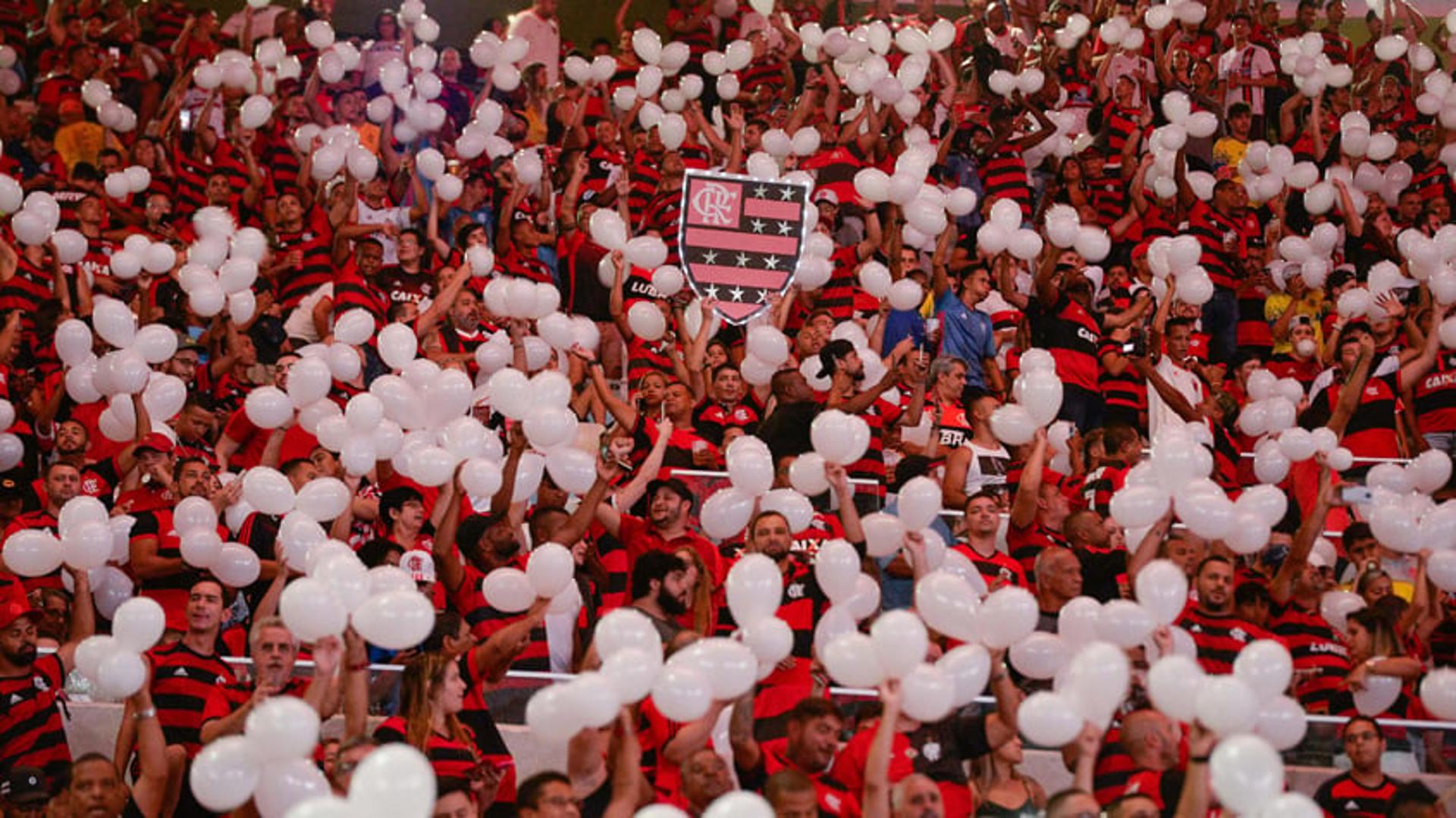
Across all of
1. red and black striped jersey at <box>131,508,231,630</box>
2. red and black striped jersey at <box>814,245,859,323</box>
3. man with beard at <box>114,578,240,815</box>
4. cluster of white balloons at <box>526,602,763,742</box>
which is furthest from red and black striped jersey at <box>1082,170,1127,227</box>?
cluster of white balloons at <box>526,602,763,742</box>

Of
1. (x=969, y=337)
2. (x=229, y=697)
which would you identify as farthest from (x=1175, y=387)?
(x=229, y=697)

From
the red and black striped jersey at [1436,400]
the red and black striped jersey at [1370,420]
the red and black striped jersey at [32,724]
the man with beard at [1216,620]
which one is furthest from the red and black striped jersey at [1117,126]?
the red and black striped jersey at [32,724]

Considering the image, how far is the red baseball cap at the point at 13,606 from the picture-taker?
627cm

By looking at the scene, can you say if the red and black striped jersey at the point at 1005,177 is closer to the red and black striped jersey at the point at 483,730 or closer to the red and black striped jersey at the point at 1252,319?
the red and black striped jersey at the point at 1252,319

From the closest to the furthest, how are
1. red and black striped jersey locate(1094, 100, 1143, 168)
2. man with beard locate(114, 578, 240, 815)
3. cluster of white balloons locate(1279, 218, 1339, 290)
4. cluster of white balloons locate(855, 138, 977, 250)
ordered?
man with beard locate(114, 578, 240, 815)
cluster of white balloons locate(855, 138, 977, 250)
cluster of white balloons locate(1279, 218, 1339, 290)
red and black striped jersey locate(1094, 100, 1143, 168)

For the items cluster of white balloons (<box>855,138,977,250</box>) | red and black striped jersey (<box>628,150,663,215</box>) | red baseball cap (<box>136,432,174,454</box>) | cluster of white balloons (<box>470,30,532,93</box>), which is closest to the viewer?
red baseball cap (<box>136,432,174,454</box>)

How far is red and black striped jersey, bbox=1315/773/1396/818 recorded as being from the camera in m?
5.96

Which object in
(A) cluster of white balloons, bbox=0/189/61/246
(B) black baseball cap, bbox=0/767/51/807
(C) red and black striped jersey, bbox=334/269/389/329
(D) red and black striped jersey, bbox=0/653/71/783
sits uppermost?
(A) cluster of white balloons, bbox=0/189/61/246

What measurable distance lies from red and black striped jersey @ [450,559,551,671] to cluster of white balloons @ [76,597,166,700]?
3.68ft

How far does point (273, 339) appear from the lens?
8984 mm

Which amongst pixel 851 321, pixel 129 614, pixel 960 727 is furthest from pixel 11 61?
pixel 960 727

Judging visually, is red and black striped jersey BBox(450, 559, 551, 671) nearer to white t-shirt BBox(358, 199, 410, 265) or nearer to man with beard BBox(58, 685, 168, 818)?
man with beard BBox(58, 685, 168, 818)

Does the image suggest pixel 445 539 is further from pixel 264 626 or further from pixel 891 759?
pixel 891 759

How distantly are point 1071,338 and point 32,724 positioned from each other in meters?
4.89
